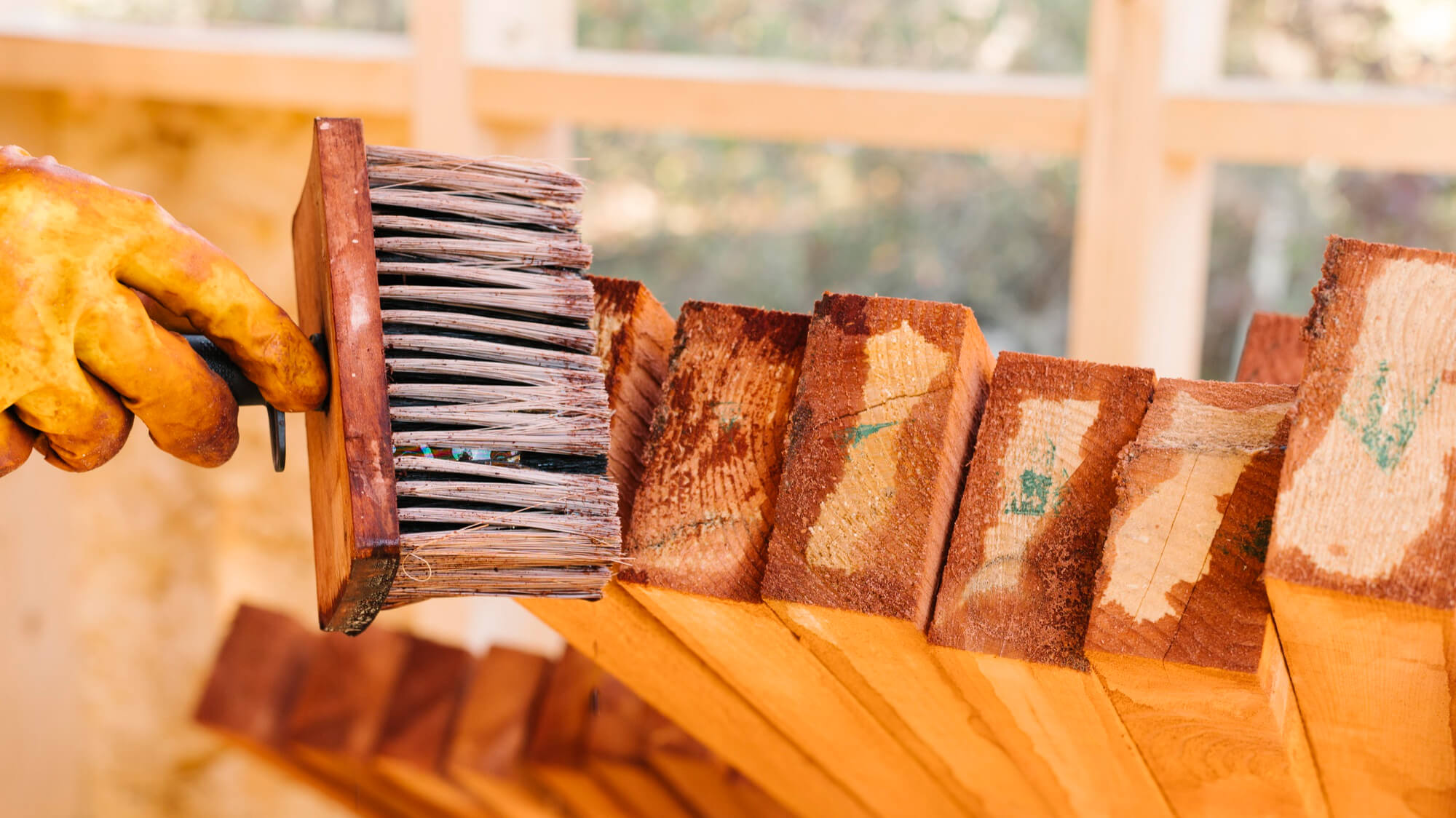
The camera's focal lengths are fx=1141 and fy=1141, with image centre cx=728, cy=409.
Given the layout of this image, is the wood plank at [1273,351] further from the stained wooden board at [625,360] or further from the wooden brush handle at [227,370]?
the wooden brush handle at [227,370]

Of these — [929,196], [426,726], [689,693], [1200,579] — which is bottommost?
[426,726]

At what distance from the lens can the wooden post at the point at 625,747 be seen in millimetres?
1798

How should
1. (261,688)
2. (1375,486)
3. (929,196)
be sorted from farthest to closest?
1. (929,196)
2. (261,688)
3. (1375,486)

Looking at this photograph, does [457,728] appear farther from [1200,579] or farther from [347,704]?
[1200,579]

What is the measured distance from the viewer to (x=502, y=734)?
1885mm

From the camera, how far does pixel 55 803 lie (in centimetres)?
300

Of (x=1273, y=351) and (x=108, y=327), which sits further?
(x=1273, y=351)

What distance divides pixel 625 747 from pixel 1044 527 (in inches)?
44.6

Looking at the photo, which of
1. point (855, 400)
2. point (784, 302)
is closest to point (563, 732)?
point (855, 400)

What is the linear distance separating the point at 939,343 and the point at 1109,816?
0.56 metres

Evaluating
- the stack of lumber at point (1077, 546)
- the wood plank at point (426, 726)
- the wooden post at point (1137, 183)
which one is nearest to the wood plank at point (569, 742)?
the wood plank at point (426, 726)

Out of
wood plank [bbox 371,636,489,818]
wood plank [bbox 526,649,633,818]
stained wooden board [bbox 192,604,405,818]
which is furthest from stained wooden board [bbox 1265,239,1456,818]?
stained wooden board [bbox 192,604,405,818]

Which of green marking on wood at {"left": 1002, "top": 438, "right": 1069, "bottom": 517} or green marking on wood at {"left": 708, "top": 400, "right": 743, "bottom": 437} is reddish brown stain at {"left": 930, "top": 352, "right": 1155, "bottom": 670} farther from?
green marking on wood at {"left": 708, "top": 400, "right": 743, "bottom": 437}

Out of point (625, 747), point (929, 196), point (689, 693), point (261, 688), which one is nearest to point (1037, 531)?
point (689, 693)
